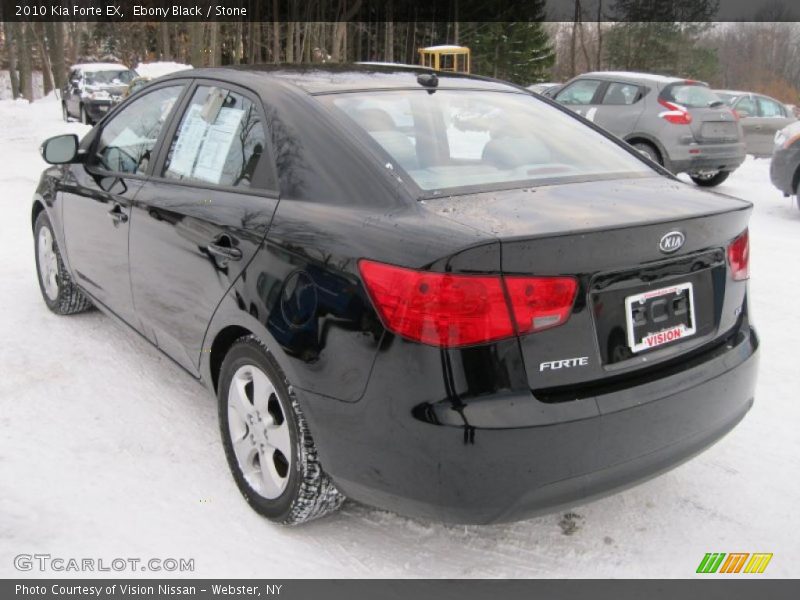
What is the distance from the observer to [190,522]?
109 inches

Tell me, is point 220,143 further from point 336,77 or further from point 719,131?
point 719,131

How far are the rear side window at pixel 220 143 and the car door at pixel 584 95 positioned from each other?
28.5 feet

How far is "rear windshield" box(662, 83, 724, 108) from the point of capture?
1039cm

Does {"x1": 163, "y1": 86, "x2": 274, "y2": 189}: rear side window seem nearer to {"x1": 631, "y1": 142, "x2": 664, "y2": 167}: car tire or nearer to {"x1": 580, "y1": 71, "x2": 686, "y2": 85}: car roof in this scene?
{"x1": 631, "y1": 142, "x2": 664, "y2": 167}: car tire

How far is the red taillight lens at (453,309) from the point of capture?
2.03 metres

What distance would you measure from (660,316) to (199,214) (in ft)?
5.78

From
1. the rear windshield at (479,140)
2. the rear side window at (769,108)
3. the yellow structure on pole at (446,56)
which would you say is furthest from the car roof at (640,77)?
the yellow structure on pole at (446,56)

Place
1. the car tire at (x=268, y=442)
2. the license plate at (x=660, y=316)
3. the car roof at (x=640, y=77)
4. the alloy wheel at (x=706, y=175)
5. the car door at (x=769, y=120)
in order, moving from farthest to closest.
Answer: the car door at (x=769, y=120) → the alloy wheel at (x=706, y=175) → the car roof at (x=640, y=77) → the car tire at (x=268, y=442) → the license plate at (x=660, y=316)

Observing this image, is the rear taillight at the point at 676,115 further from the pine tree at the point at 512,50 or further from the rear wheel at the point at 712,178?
the pine tree at the point at 512,50

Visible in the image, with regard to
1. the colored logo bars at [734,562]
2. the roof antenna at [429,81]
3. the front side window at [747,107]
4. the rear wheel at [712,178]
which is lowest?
the colored logo bars at [734,562]

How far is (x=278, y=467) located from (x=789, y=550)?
1828 millimetres

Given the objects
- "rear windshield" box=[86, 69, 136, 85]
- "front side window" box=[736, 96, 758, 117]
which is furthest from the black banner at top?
"front side window" box=[736, 96, 758, 117]

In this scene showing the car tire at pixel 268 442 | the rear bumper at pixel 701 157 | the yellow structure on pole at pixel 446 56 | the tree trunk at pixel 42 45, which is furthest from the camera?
the tree trunk at pixel 42 45

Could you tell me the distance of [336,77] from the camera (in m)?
3.09
